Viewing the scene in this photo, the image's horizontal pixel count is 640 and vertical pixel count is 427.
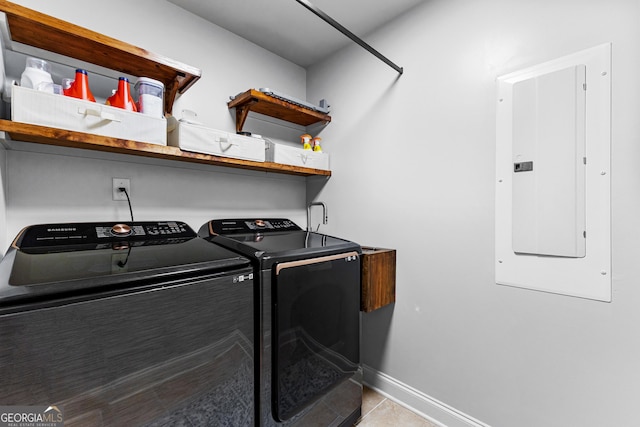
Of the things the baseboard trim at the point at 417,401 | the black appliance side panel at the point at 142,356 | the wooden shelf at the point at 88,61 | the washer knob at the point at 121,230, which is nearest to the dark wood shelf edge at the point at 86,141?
the wooden shelf at the point at 88,61

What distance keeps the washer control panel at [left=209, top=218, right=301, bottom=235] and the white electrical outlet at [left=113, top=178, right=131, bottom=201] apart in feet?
1.63

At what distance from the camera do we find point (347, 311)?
1.63 metres

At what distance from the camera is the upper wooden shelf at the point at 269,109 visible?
1906mm

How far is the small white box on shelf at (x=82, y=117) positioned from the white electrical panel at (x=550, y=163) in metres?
1.84

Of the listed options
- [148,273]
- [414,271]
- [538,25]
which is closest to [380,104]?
[538,25]

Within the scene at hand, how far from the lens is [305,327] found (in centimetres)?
138

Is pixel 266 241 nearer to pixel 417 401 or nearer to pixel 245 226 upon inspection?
pixel 245 226

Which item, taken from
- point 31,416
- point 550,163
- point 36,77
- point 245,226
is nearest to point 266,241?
point 245,226

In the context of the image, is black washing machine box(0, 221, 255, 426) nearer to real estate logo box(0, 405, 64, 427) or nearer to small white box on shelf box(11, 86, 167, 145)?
real estate logo box(0, 405, 64, 427)

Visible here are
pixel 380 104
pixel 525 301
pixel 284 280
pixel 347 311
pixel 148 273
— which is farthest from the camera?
pixel 380 104

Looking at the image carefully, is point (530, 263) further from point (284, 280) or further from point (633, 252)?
point (284, 280)

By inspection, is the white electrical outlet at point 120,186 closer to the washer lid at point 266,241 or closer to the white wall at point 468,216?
the washer lid at point 266,241

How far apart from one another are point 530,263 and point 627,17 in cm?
110

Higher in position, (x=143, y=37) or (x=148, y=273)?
(x=143, y=37)
